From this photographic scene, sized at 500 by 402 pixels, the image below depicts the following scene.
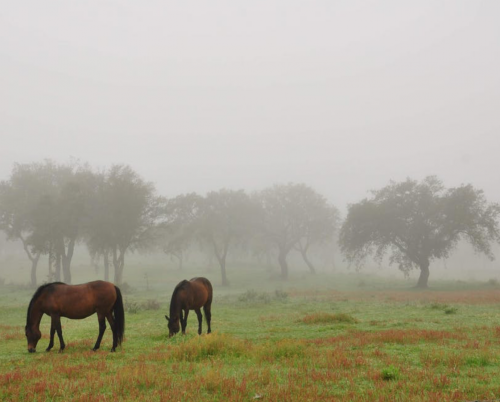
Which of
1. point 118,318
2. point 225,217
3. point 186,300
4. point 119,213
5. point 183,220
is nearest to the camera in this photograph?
point 118,318

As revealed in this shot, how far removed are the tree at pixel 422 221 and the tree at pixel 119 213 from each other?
2812 cm

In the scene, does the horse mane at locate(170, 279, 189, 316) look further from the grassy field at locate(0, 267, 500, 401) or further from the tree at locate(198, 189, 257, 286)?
the tree at locate(198, 189, 257, 286)

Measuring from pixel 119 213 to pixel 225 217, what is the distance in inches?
768

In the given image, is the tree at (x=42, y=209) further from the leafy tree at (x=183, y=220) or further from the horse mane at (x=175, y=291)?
the horse mane at (x=175, y=291)

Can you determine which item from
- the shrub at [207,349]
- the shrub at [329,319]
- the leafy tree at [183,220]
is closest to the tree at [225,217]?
the leafy tree at [183,220]

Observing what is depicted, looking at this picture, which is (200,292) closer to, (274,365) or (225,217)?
(274,365)

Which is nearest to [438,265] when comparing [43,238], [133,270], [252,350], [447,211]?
[447,211]

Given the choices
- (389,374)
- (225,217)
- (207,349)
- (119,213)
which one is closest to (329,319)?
(207,349)

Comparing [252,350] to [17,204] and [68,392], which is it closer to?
[68,392]

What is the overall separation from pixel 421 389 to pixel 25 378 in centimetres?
897

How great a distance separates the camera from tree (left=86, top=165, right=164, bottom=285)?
47375 mm

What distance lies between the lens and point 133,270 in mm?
73688

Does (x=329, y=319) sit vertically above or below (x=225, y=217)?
below

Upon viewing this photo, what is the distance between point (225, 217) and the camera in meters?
61.8
